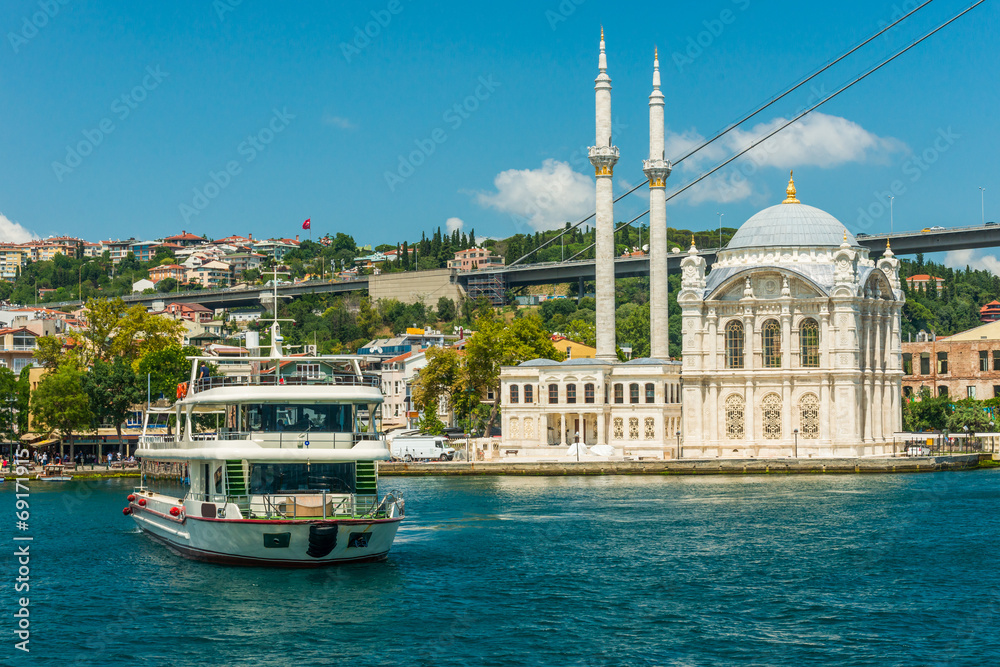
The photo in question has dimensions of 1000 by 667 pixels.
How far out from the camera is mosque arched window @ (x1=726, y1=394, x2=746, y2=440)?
238 feet

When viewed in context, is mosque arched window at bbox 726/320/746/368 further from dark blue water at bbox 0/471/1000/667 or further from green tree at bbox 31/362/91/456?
green tree at bbox 31/362/91/456

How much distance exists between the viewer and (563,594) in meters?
29.9

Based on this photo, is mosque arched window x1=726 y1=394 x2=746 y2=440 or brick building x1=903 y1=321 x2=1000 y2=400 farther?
brick building x1=903 y1=321 x2=1000 y2=400

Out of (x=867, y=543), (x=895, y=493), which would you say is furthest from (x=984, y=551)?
(x=895, y=493)

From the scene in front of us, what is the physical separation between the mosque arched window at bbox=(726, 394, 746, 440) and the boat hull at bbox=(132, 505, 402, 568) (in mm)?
43136

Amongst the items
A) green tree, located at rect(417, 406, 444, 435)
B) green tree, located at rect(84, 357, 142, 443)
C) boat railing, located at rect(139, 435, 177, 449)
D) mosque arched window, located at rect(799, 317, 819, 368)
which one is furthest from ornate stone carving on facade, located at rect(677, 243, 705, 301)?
boat railing, located at rect(139, 435, 177, 449)

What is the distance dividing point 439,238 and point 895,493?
472ft

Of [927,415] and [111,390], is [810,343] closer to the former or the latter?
[927,415]

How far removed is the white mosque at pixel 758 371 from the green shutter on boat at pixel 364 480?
4071cm

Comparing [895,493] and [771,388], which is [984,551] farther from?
[771,388]

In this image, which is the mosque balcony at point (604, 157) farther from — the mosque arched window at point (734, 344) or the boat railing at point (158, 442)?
the boat railing at point (158, 442)

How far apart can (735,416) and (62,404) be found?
3884cm

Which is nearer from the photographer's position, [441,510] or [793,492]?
[441,510]

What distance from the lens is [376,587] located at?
98.0 feet
